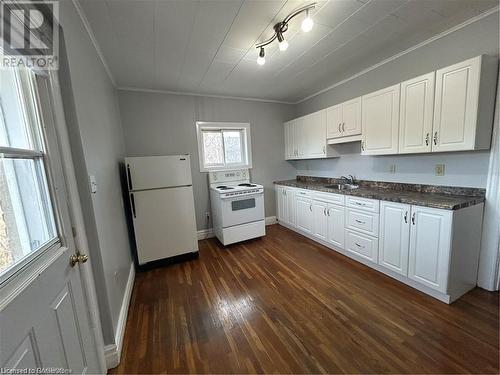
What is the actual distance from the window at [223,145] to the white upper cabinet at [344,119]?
1.53m

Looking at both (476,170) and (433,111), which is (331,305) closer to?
(476,170)

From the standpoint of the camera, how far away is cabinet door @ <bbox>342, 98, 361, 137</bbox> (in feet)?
9.16

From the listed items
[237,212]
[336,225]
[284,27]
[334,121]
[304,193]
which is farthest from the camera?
[304,193]

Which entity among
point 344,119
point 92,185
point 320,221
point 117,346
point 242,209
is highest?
point 344,119

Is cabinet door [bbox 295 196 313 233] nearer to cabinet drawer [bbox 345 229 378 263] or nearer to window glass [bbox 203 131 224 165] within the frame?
cabinet drawer [bbox 345 229 378 263]

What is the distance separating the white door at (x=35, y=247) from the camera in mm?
700

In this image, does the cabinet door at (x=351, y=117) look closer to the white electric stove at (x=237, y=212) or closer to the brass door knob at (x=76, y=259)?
the white electric stove at (x=237, y=212)

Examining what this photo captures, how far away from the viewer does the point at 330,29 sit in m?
1.94

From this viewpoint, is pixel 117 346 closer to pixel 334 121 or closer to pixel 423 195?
pixel 423 195

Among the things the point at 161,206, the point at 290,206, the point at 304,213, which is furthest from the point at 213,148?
the point at 304,213

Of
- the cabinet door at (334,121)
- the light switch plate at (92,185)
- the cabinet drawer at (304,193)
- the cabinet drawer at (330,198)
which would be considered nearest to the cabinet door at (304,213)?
the cabinet drawer at (304,193)

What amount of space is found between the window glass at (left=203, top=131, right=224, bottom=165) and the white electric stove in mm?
300

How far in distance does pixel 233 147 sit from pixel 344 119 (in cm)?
201

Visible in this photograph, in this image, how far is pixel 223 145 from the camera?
3.92 metres
